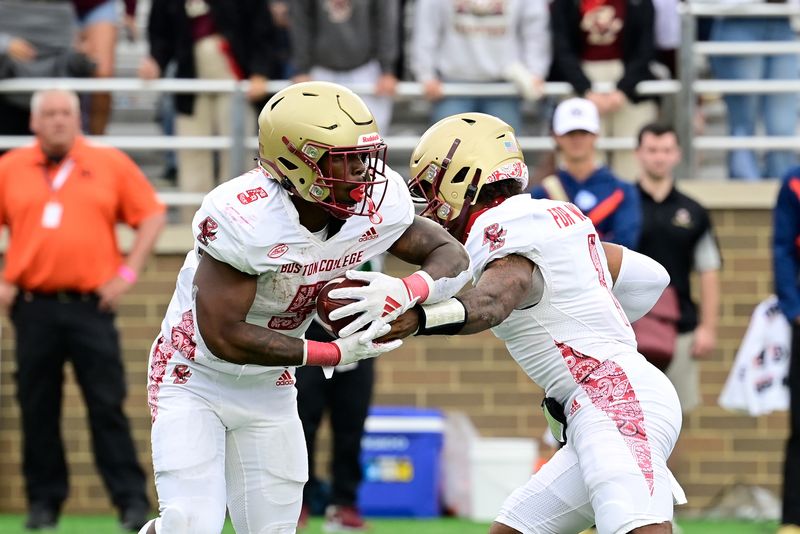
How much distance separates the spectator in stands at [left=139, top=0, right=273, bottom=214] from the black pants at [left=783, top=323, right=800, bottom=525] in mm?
3255

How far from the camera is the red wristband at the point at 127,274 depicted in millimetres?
7770

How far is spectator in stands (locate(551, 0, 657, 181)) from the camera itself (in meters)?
8.73

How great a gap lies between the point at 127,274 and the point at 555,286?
3524 mm

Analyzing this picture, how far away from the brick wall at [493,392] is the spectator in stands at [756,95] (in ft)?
1.29

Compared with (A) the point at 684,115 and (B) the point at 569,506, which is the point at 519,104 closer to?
(A) the point at 684,115

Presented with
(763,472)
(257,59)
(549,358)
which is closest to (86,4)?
(257,59)

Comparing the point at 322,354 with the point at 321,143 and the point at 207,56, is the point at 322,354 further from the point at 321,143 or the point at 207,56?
the point at 207,56

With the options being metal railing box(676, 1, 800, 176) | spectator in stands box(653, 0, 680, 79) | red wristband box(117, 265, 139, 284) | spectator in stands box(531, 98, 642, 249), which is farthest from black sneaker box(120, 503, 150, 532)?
spectator in stands box(653, 0, 680, 79)

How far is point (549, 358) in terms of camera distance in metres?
4.83

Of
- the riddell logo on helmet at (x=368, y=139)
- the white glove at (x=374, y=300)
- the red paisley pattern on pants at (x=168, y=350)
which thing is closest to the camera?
the white glove at (x=374, y=300)

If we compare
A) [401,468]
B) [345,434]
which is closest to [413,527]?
[401,468]

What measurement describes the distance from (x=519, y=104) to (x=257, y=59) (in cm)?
150

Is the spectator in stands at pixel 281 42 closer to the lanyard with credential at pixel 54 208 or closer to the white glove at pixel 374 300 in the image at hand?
the lanyard with credential at pixel 54 208

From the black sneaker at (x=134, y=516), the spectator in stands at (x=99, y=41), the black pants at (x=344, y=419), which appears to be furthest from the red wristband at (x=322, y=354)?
the spectator in stands at (x=99, y=41)
